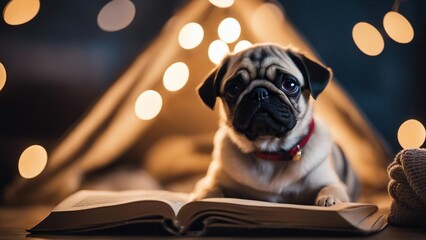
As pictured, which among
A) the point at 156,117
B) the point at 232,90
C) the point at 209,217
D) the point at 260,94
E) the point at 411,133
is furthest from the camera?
the point at 156,117

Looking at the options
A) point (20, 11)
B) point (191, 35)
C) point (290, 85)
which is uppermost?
point (20, 11)

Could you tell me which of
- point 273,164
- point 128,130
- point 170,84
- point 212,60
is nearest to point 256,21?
point 212,60

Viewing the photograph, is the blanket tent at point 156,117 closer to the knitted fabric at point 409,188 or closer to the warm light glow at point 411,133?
the warm light glow at point 411,133

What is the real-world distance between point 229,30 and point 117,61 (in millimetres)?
691

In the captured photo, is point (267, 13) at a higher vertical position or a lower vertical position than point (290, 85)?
higher

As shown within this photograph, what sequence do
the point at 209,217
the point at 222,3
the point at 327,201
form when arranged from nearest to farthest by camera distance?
the point at 209,217
the point at 327,201
the point at 222,3

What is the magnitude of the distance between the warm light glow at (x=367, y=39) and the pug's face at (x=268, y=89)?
0.91 m

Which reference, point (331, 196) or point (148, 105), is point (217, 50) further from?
point (331, 196)

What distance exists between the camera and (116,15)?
2818 mm

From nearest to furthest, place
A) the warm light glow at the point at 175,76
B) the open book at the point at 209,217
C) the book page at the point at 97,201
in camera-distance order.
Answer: the open book at the point at 209,217 < the book page at the point at 97,201 < the warm light glow at the point at 175,76

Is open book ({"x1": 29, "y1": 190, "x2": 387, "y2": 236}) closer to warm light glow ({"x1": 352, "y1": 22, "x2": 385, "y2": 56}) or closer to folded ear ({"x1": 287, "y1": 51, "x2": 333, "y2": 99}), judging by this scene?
folded ear ({"x1": 287, "y1": 51, "x2": 333, "y2": 99})

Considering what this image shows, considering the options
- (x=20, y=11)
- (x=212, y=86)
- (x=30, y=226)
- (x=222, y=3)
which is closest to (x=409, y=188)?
(x=212, y=86)

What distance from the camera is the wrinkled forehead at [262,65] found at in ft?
6.27

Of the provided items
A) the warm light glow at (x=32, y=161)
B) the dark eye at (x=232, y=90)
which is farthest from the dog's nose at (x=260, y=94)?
the warm light glow at (x=32, y=161)
